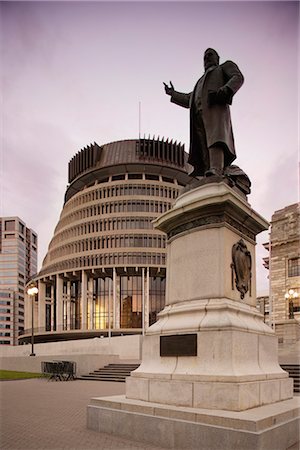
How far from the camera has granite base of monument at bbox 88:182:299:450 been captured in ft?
A: 22.4

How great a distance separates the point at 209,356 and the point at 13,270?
7034 inches

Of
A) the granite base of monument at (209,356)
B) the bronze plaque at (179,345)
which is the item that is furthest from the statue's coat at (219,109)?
the bronze plaque at (179,345)

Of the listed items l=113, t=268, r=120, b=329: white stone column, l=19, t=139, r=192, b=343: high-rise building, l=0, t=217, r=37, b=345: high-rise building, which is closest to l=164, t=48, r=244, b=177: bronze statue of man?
l=19, t=139, r=192, b=343: high-rise building

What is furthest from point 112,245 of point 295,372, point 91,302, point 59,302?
point 295,372

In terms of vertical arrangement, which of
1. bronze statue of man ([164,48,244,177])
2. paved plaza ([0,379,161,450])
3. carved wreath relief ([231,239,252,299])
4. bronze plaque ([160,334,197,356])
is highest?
bronze statue of man ([164,48,244,177])

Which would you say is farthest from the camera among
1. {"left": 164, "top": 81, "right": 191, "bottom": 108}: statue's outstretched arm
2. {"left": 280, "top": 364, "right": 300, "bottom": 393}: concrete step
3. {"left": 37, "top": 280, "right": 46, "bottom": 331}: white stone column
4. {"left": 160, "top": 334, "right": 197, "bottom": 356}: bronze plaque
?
{"left": 37, "top": 280, "right": 46, "bottom": 331}: white stone column

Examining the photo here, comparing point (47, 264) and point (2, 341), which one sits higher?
point (47, 264)

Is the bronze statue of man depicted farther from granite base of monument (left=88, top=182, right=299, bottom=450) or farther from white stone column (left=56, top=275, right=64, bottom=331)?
white stone column (left=56, top=275, right=64, bottom=331)

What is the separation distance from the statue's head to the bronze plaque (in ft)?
20.5

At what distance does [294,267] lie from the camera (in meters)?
63.0

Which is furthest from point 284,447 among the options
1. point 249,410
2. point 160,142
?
point 160,142

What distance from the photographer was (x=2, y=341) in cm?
15825

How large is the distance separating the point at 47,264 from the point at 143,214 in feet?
79.4

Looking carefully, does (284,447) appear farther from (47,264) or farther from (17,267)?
(17,267)
